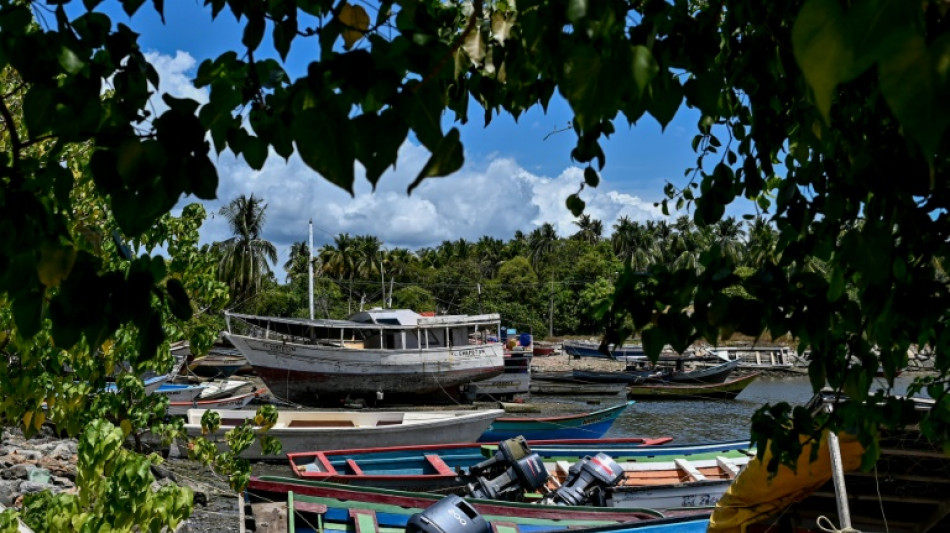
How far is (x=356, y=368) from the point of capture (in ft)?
94.4

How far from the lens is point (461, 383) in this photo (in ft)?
101

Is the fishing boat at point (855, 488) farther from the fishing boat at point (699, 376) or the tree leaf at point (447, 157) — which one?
the fishing boat at point (699, 376)

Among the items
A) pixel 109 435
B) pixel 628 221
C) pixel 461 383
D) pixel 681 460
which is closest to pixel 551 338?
pixel 628 221

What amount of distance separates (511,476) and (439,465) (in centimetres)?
266

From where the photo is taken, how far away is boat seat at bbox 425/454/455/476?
42.1ft

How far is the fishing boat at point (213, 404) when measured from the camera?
20.1 metres

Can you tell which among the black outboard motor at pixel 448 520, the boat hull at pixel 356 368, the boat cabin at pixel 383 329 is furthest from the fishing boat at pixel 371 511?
the boat cabin at pixel 383 329

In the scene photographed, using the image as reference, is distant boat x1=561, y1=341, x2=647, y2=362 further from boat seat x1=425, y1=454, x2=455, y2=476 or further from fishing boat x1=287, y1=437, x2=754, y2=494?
boat seat x1=425, y1=454, x2=455, y2=476

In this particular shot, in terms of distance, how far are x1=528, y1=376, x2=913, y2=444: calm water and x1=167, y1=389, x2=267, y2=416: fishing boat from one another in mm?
11220

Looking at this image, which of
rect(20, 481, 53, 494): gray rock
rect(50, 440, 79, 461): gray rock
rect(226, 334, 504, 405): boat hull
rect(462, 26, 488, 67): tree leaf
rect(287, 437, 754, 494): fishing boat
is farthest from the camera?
rect(226, 334, 504, 405): boat hull

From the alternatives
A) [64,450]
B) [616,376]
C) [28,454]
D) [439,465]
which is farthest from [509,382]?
[28,454]

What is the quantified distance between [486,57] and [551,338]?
57757 mm

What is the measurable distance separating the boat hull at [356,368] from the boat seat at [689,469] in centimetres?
1718

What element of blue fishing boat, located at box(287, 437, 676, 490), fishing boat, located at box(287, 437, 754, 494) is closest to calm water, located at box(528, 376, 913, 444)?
fishing boat, located at box(287, 437, 754, 494)
